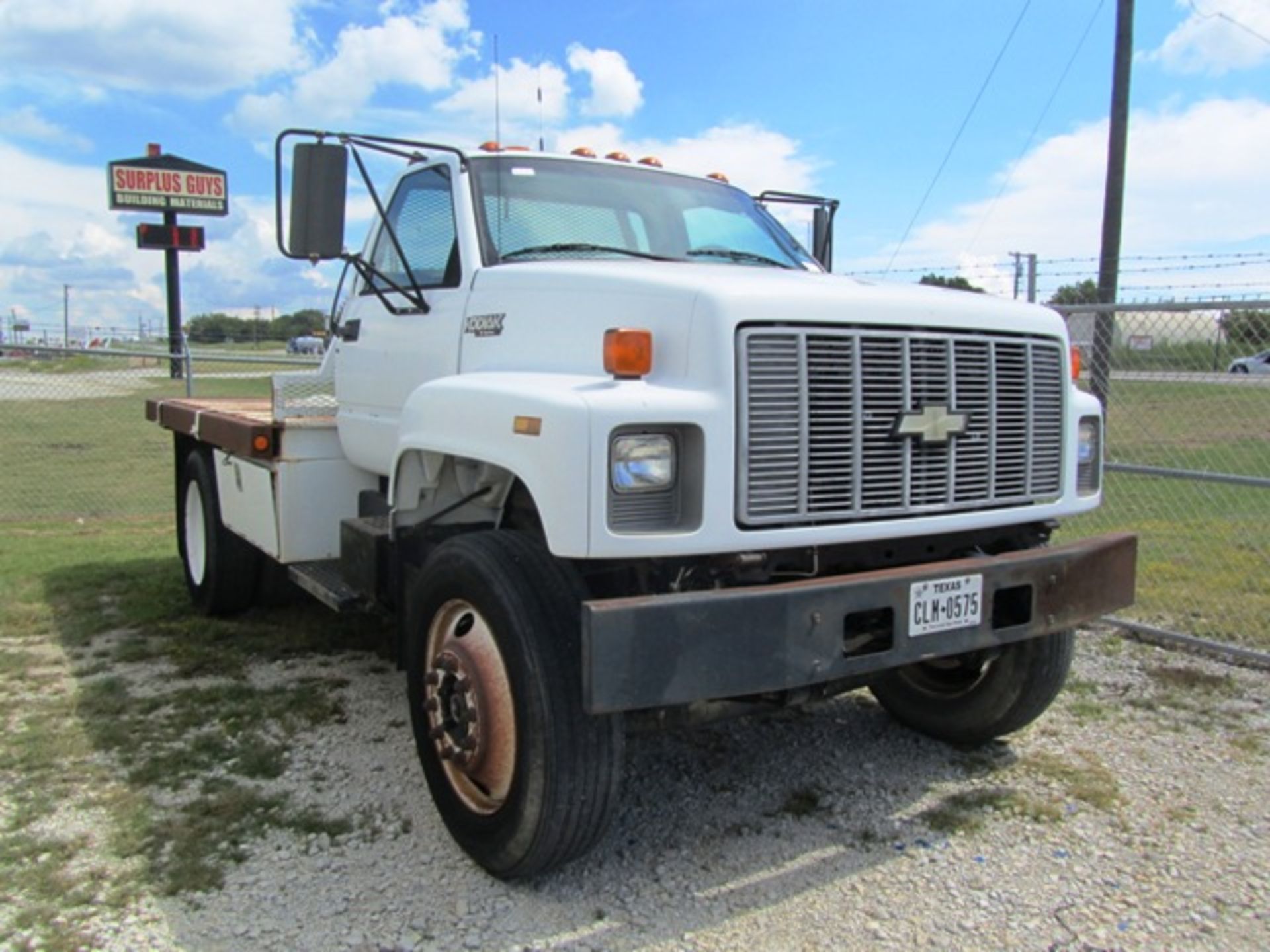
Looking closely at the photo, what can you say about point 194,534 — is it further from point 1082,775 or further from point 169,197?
point 169,197

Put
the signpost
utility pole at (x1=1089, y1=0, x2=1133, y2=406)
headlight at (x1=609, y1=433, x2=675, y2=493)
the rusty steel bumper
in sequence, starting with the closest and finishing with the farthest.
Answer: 1. the rusty steel bumper
2. headlight at (x1=609, y1=433, x2=675, y2=493)
3. utility pole at (x1=1089, y1=0, x2=1133, y2=406)
4. the signpost

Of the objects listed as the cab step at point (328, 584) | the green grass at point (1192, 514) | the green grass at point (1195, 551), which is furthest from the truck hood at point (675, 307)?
the green grass at point (1192, 514)

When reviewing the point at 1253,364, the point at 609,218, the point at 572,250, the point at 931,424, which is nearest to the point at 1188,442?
the point at 1253,364

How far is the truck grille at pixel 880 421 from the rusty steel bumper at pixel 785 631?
23cm

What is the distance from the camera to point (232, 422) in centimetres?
550

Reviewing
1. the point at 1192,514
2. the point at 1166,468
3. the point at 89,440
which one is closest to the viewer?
the point at 1166,468

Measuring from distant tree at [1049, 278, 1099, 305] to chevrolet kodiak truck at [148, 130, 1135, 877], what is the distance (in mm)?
5631

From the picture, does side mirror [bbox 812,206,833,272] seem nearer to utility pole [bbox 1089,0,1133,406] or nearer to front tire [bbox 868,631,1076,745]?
front tire [bbox 868,631,1076,745]

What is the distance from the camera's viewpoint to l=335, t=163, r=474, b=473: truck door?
14.1 feet

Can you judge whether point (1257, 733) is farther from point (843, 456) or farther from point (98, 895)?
point (98, 895)

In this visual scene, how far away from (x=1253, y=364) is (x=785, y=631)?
23.5 feet

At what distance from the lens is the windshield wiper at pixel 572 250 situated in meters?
Result: 4.18

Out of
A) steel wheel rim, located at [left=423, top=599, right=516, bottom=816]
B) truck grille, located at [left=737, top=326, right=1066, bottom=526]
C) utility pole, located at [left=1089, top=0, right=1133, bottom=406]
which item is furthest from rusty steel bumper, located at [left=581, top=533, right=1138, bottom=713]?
utility pole, located at [left=1089, top=0, right=1133, bottom=406]

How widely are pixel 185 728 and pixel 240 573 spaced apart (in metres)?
1.81
